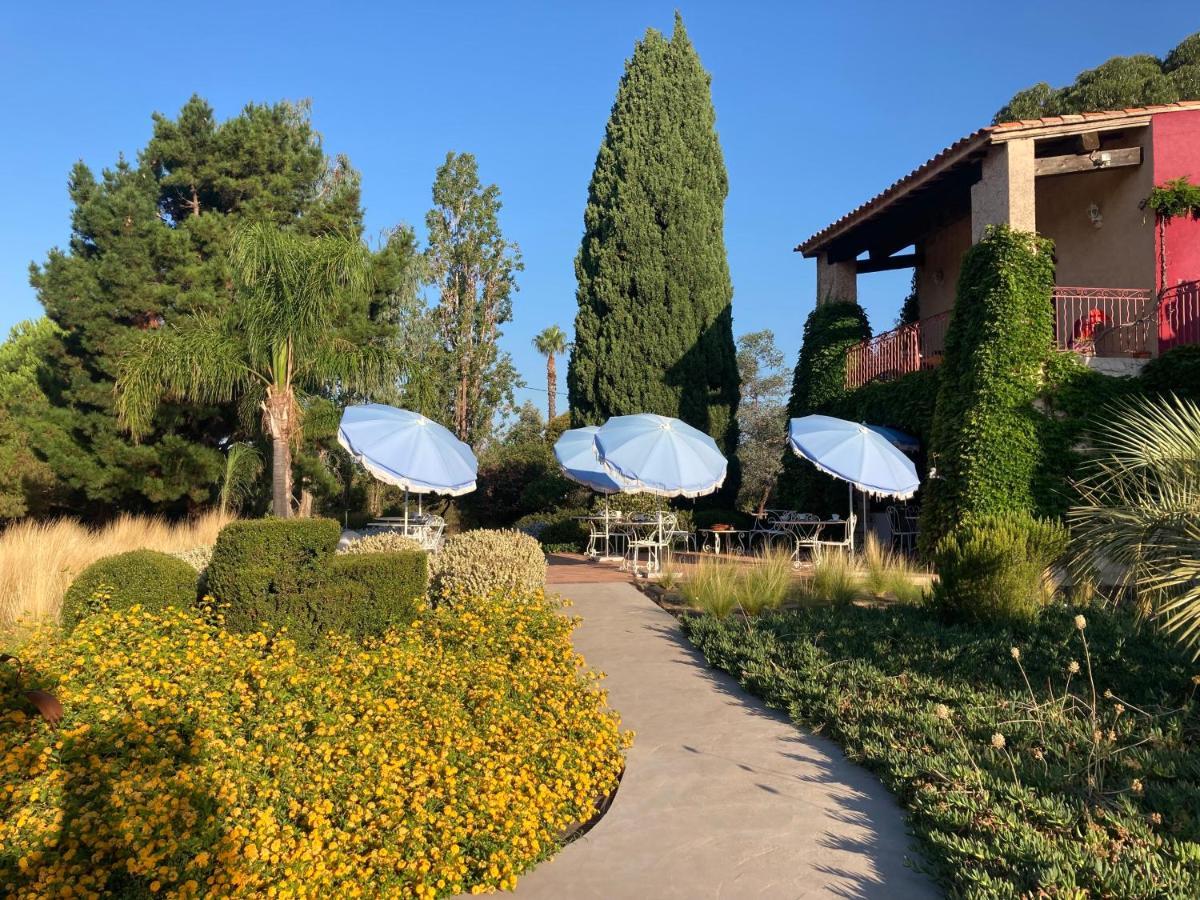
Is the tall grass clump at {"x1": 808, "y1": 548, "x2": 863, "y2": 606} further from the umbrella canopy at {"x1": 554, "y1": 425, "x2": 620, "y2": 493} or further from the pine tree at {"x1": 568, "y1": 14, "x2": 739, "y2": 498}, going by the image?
the pine tree at {"x1": 568, "y1": 14, "x2": 739, "y2": 498}

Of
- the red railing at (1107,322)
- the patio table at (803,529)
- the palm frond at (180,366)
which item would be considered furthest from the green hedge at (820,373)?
the palm frond at (180,366)

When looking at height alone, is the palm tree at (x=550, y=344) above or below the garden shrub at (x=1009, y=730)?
above

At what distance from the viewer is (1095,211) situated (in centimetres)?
1505

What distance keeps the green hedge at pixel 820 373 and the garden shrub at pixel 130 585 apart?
13805 millimetres

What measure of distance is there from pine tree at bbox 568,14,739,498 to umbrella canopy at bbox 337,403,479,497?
8775 millimetres

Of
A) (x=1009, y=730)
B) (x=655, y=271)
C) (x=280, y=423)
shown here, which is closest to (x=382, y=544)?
(x=280, y=423)

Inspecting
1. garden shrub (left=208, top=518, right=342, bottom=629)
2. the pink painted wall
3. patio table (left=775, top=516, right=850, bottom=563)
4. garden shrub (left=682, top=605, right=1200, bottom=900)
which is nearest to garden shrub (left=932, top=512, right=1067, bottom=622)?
garden shrub (left=682, top=605, right=1200, bottom=900)

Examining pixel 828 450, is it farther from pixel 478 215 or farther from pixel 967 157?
pixel 478 215

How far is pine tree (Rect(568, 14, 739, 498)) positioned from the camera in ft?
68.7

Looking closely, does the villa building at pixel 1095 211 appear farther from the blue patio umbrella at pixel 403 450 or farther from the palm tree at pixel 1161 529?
the blue patio umbrella at pixel 403 450

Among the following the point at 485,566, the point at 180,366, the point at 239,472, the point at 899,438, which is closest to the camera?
the point at 485,566

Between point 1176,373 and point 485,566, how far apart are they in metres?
10.3

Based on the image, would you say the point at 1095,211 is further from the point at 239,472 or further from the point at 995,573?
the point at 239,472

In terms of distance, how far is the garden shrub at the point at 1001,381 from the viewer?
1241cm
